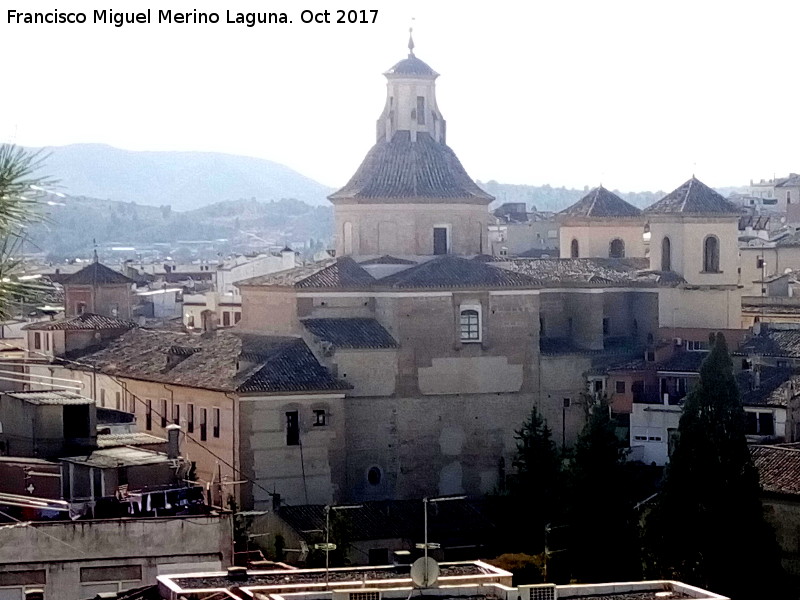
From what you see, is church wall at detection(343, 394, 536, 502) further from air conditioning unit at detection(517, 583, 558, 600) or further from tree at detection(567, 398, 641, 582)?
air conditioning unit at detection(517, 583, 558, 600)

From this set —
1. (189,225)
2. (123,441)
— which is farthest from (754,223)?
(189,225)

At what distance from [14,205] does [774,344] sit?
28240mm

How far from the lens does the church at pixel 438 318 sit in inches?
1264

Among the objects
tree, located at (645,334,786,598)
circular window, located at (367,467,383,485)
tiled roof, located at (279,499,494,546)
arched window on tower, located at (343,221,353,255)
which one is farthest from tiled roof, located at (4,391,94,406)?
arched window on tower, located at (343,221,353,255)

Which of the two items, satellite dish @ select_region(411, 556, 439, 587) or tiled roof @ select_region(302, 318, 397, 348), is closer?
satellite dish @ select_region(411, 556, 439, 587)

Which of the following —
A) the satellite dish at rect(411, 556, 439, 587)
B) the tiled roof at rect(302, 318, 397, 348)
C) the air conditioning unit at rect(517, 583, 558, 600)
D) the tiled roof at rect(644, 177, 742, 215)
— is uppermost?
the tiled roof at rect(644, 177, 742, 215)

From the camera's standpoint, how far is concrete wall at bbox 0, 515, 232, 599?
1755cm

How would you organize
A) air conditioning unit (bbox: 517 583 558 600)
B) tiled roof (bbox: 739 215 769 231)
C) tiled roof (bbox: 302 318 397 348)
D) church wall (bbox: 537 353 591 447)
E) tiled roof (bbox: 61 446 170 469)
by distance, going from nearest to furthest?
air conditioning unit (bbox: 517 583 558 600), tiled roof (bbox: 61 446 170 469), tiled roof (bbox: 302 318 397 348), church wall (bbox: 537 353 591 447), tiled roof (bbox: 739 215 769 231)

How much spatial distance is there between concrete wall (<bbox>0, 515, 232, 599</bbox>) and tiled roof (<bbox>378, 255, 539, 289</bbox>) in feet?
48.6

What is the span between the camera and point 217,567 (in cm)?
1822

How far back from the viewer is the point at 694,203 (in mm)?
38219

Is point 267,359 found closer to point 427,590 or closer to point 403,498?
point 403,498

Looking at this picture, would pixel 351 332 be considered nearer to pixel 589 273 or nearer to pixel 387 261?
pixel 387 261

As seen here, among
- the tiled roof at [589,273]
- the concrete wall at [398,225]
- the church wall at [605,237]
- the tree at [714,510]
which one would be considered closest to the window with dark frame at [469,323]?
the tiled roof at [589,273]
